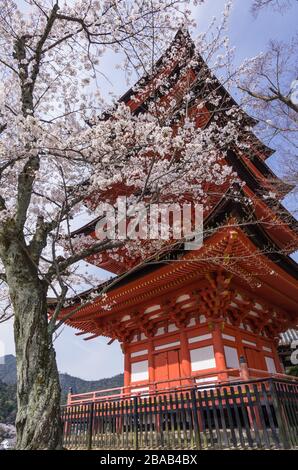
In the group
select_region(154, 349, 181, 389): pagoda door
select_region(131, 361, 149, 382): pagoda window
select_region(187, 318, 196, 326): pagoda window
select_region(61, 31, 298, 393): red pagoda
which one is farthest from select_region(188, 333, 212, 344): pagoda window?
select_region(131, 361, 149, 382): pagoda window

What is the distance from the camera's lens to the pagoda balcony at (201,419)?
5914 mm

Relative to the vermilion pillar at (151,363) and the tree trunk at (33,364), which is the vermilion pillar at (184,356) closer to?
the vermilion pillar at (151,363)

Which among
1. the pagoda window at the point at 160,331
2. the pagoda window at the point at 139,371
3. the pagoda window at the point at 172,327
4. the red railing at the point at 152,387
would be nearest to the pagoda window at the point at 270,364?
the red railing at the point at 152,387

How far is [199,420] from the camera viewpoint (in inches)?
262

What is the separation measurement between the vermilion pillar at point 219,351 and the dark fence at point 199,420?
123 cm

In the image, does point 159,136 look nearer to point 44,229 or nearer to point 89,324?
point 44,229

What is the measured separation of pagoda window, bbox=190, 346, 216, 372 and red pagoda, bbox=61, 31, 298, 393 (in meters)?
0.03

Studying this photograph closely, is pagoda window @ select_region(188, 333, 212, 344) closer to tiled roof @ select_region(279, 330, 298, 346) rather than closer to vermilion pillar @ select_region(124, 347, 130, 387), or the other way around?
vermilion pillar @ select_region(124, 347, 130, 387)

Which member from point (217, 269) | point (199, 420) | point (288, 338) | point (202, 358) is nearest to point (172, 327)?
point (202, 358)

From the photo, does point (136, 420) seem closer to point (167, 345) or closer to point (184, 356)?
point (184, 356)

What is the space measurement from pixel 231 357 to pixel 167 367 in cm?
209

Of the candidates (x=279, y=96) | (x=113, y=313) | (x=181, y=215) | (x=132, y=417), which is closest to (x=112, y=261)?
(x=113, y=313)
